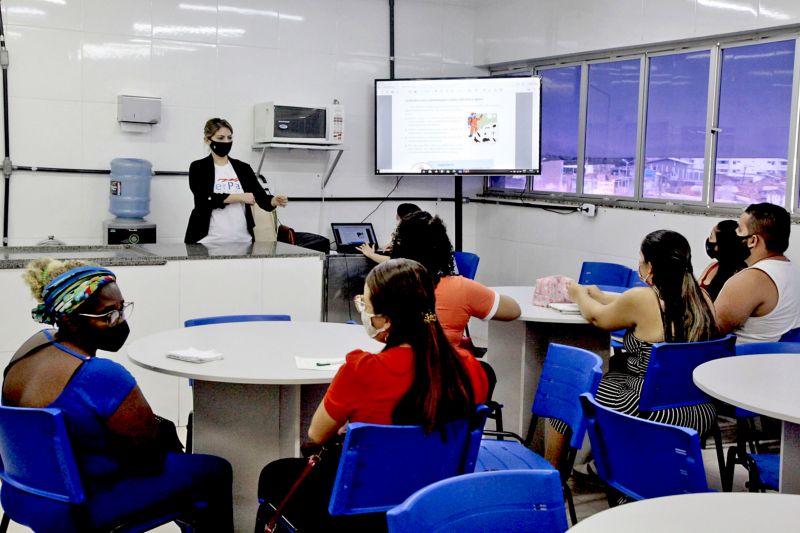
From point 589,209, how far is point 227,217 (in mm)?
2792

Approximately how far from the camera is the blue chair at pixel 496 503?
1.79m

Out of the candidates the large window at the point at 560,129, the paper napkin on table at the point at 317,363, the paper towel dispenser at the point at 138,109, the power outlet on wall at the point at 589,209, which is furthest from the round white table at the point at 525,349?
the paper towel dispenser at the point at 138,109

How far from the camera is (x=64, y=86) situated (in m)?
6.61

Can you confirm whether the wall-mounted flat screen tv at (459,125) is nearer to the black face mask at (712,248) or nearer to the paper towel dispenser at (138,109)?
the paper towel dispenser at (138,109)

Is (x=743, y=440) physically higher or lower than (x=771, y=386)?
lower

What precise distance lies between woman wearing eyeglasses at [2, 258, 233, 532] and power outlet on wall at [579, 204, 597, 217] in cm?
462

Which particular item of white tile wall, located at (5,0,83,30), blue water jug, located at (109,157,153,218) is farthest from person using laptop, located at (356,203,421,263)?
white tile wall, located at (5,0,83,30)

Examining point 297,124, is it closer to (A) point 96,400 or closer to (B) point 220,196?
(B) point 220,196

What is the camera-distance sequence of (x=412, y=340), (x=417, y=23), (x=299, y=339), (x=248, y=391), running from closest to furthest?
1. (x=412, y=340)
2. (x=248, y=391)
3. (x=299, y=339)
4. (x=417, y=23)

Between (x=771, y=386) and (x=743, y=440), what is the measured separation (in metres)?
0.61

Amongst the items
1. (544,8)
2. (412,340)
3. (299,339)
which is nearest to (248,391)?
(299,339)

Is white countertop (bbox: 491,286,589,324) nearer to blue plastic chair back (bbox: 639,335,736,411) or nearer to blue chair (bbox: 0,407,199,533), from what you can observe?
blue plastic chair back (bbox: 639,335,736,411)

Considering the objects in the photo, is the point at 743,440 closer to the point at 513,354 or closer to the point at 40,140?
the point at 513,354

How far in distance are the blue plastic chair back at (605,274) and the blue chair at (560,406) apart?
2.52m
